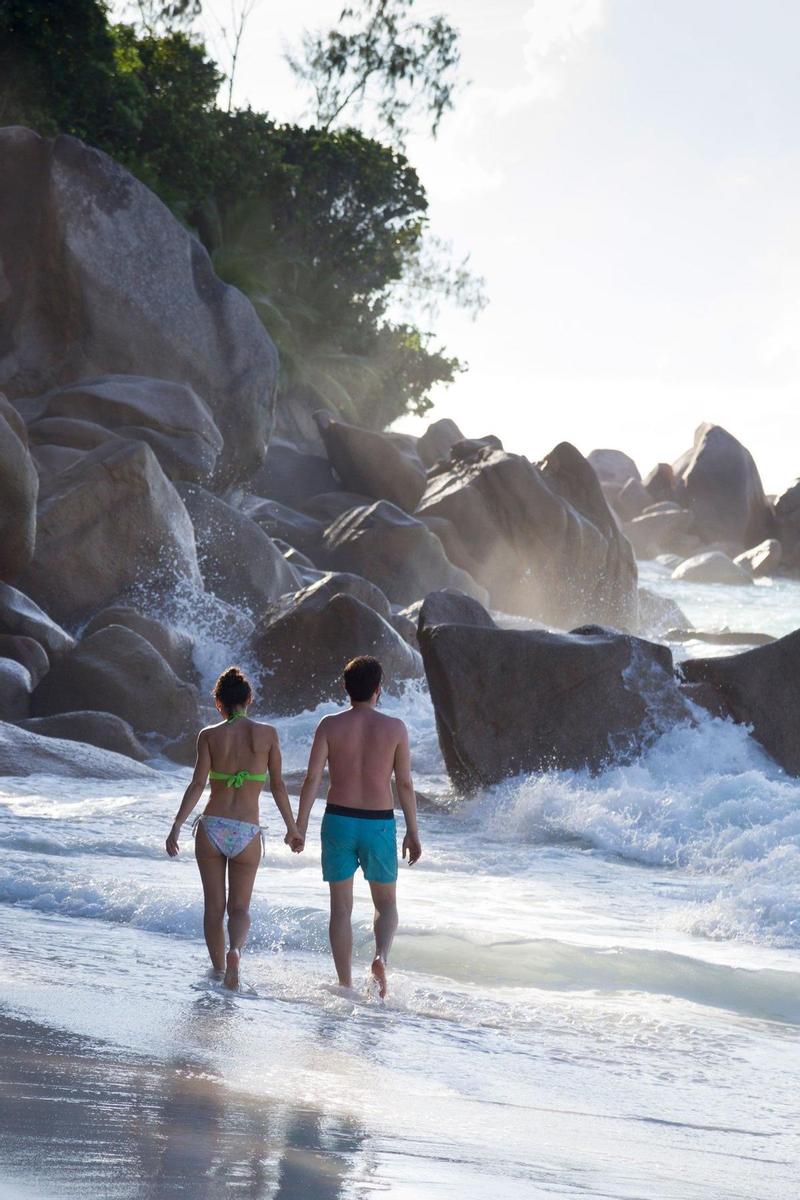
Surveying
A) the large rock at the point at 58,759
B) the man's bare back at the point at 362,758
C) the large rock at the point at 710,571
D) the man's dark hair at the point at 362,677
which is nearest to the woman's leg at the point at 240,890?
the man's bare back at the point at 362,758

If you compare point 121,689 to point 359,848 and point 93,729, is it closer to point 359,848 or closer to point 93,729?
point 93,729

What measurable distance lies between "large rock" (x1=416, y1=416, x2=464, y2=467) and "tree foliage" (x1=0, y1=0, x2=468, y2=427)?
2.32 metres

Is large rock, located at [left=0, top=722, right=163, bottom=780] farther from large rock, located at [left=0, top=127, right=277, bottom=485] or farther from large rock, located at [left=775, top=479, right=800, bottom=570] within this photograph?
large rock, located at [left=775, top=479, right=800, bottom=570]

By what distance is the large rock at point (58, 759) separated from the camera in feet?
38.3

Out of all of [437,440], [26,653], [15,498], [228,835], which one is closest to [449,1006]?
[228,835]

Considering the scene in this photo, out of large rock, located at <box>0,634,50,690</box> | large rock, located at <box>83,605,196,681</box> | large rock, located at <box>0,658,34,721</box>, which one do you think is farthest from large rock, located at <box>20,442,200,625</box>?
→ large rock, located at <box>0,658,34,721</box>

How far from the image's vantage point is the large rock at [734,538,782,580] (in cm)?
5172

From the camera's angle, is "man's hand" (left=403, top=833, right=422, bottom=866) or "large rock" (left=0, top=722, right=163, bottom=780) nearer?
"man's hand" (left=403, top=833, right=422, bottom=866)

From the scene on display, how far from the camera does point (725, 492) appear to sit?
180 feet

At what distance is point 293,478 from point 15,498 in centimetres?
1939

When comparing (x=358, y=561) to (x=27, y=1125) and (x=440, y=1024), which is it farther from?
(x=27, y=1125)

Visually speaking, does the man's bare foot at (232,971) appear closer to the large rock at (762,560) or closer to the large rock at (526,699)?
the large rock at (526,699)

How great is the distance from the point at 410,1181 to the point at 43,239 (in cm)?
2291

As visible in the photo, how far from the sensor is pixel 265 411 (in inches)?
1070
